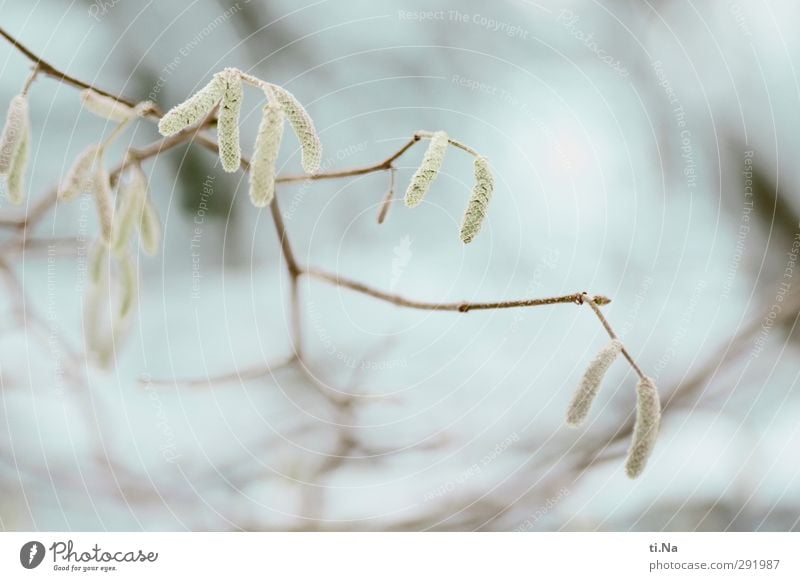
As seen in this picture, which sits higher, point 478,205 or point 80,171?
point 80,171

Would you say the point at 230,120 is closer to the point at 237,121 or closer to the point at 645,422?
the point at 237,121

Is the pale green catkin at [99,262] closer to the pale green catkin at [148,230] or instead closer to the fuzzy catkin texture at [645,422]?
the pale green catkin at [148,230]

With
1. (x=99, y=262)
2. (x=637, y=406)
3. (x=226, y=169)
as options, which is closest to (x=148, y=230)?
(x=99, y=262)

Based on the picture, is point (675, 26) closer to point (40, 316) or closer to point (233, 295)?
point (233, 295)

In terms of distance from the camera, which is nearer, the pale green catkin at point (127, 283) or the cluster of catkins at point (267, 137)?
the cluster of catkins at point (267, 137)

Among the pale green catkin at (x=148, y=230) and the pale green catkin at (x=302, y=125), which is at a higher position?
the pale green catkin at (x=148, y=230)

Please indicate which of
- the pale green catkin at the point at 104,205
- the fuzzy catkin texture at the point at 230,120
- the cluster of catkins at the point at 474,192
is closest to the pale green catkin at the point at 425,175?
the cluster of catkins at the point at 474,192
